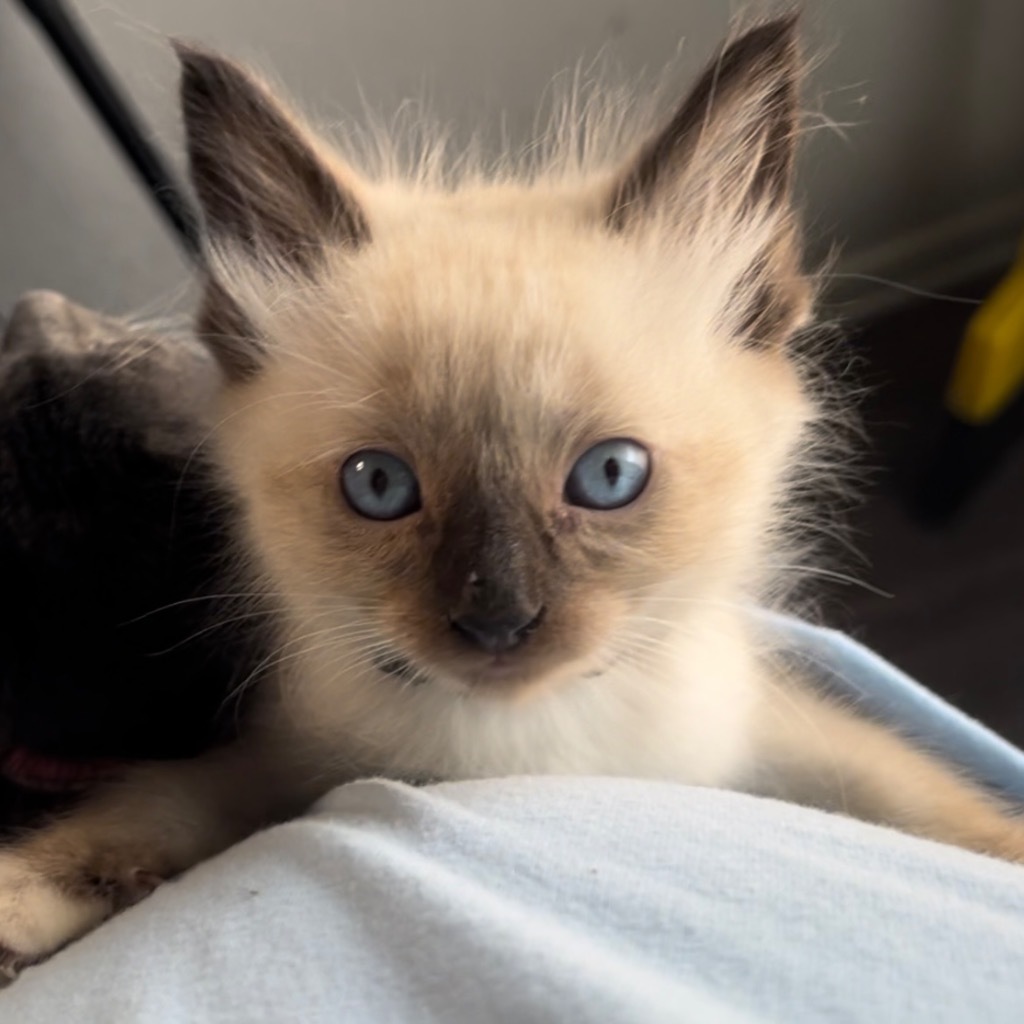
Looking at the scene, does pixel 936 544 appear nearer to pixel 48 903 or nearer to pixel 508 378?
pixel 508 378

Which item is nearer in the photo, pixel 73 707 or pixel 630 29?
pixel 73 707

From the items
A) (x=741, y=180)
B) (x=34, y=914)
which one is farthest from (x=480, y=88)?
(x=34, y=914)

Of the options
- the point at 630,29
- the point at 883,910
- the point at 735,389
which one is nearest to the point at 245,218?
the point at 735,389

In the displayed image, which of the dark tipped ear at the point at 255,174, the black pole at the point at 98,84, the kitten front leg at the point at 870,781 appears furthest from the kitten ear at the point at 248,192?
the kitten front leg at the point at 870,781

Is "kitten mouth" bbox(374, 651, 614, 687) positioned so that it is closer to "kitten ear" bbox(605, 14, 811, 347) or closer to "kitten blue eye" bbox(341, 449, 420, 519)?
"kitten blue eye" bbox(341, 449, 420, 519)

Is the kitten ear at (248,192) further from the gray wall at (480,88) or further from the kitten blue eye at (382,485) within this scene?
the gray wall at (480,88)

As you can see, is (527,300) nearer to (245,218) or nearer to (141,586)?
(245,218)
